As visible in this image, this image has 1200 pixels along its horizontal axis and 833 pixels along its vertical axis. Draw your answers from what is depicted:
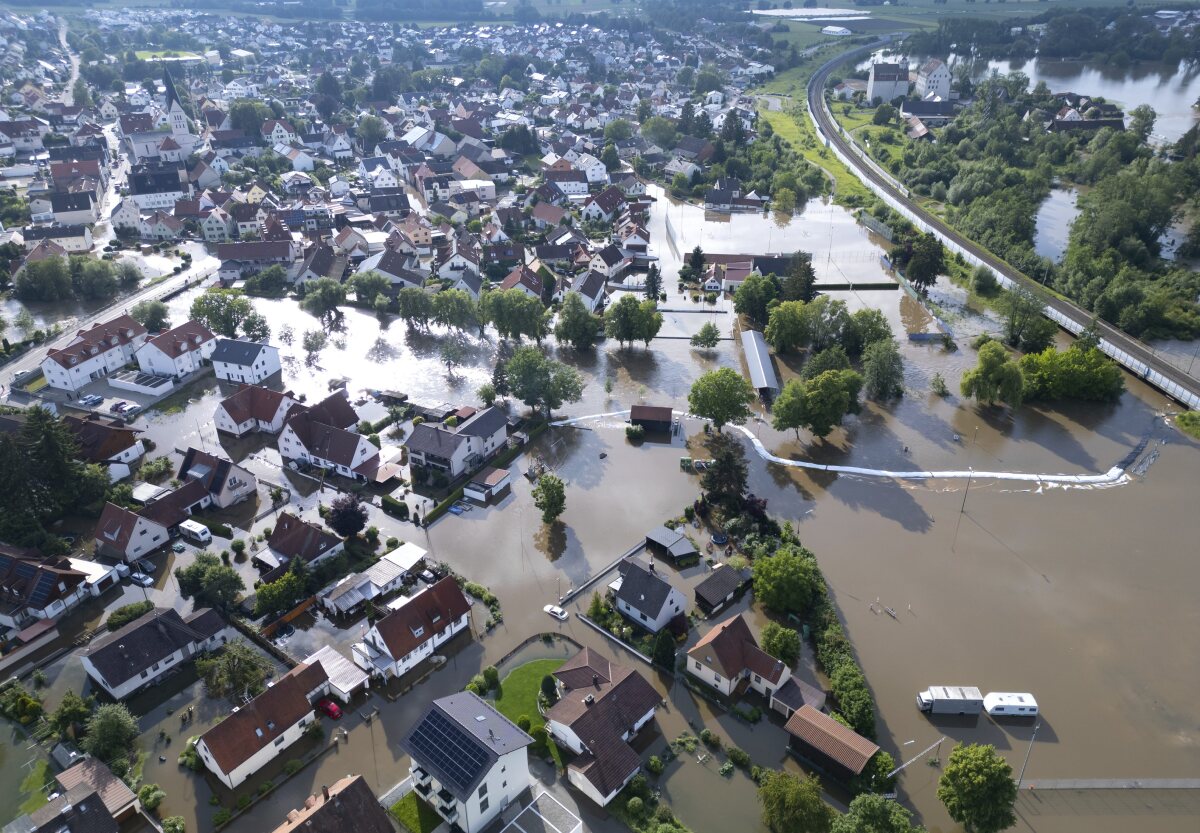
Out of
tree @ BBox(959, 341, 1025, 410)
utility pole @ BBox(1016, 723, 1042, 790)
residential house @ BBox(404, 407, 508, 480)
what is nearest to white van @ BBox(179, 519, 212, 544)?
residential house @ BBox(404, 407, 508, 480)

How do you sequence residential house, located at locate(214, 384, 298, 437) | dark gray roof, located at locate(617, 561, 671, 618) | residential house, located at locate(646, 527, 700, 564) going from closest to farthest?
1. dark gray roof, located at locate(617, 561, 671, 618)
2. residential house, located at locate(646, 527, 700, 564)
3. residential house, located at locate(214, 384, 298, 437)

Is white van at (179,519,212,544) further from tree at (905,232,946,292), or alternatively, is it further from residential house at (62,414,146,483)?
tree at (905,232,946,292)

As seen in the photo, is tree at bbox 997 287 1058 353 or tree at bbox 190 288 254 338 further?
tree at bbox 190 288 254 338

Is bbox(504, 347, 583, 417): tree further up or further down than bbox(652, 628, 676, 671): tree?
further up

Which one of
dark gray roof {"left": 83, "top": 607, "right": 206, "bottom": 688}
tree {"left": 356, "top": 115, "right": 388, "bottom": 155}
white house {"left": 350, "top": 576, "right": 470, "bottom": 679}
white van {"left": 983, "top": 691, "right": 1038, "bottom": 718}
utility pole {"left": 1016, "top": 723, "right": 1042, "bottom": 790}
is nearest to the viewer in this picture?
utility pole {"left": 1016, "top": 723, "right": 1042, "bottom": 790}

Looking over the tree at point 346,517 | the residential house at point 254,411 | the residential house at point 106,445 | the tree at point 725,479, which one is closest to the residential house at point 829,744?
the tree at point 725,479

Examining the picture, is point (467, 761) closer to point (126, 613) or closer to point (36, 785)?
point (36, 785)

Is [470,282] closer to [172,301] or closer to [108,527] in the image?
[172,301]

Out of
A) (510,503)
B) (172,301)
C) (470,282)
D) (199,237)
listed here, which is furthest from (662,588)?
(199,237)
